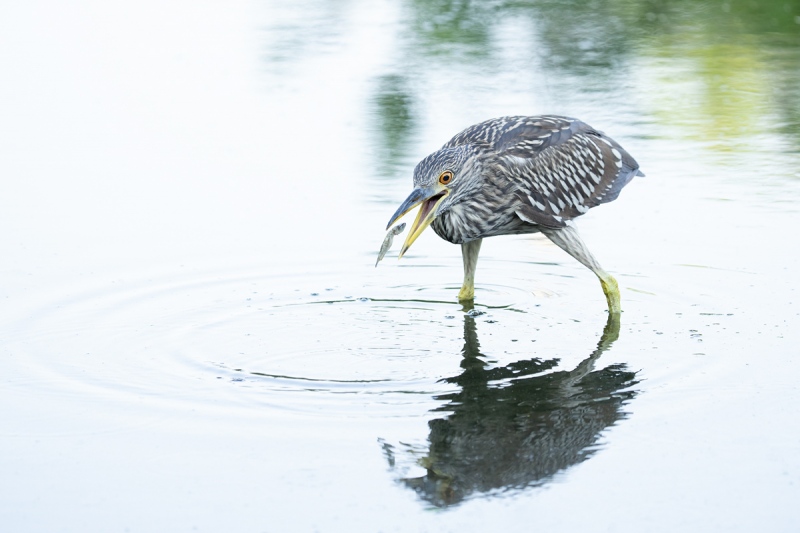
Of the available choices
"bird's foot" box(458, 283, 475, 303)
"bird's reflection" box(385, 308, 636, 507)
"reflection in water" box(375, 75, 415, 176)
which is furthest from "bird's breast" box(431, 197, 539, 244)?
"reflection in water" box(375, 75, 415, 176)

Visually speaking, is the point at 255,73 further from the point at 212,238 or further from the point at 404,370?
the point at 404,370

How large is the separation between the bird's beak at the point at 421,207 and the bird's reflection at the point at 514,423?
734mm

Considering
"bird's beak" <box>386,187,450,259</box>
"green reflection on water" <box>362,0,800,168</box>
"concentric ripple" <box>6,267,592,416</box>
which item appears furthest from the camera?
"green reflection on water" <box>362,0,800,168</box>

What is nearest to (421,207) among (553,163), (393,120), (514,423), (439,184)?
(439,184)

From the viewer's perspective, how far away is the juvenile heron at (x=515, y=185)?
7574 millimetres

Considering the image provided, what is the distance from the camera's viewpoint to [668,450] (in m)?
5.71

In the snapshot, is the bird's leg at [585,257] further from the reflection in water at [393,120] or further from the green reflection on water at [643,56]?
the green reflection on water at [643,56]

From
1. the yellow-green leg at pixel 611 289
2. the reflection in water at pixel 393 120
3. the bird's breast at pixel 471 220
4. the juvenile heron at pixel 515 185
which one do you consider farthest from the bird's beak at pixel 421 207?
the reflection in water at pixel 393 120

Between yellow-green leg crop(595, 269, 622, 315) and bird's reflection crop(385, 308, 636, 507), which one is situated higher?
bird's reflection crop(385, 308, 636, 507)

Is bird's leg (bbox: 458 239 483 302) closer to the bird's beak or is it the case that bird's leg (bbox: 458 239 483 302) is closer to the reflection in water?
the bird's beak

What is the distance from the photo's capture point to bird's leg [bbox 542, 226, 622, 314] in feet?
25.7

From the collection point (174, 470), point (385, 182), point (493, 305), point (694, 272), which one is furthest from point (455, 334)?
point (385, 182)

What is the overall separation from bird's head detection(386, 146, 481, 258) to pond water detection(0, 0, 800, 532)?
661 mm

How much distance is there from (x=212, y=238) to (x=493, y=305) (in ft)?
8.20
